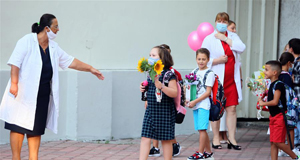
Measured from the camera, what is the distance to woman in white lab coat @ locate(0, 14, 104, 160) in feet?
18.9

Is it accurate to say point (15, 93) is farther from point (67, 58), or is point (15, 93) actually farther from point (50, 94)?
point (67, 58)

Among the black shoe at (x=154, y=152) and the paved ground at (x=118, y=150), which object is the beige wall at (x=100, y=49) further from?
the black shoe at (x=154, y=152)

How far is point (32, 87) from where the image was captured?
19.0ft

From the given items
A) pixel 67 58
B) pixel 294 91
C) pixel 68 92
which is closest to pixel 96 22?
pixel 68 92

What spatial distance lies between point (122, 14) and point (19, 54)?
10.3 ft

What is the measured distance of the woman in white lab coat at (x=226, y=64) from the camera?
7.77m

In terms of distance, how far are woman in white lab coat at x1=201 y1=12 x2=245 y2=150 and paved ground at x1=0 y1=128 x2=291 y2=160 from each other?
0.35m

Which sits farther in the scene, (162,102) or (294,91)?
(294,91)

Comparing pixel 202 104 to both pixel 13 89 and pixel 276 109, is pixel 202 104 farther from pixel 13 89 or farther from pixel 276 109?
pixel 13 89

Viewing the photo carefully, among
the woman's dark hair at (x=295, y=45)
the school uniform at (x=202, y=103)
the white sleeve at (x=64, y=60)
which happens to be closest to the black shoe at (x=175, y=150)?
the school uniform at (x=202, y=103)

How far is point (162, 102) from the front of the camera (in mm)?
5805

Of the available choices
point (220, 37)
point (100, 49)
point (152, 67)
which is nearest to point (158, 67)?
point (152, 67)

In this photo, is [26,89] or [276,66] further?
[276,66]

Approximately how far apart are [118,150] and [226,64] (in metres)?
2.08
